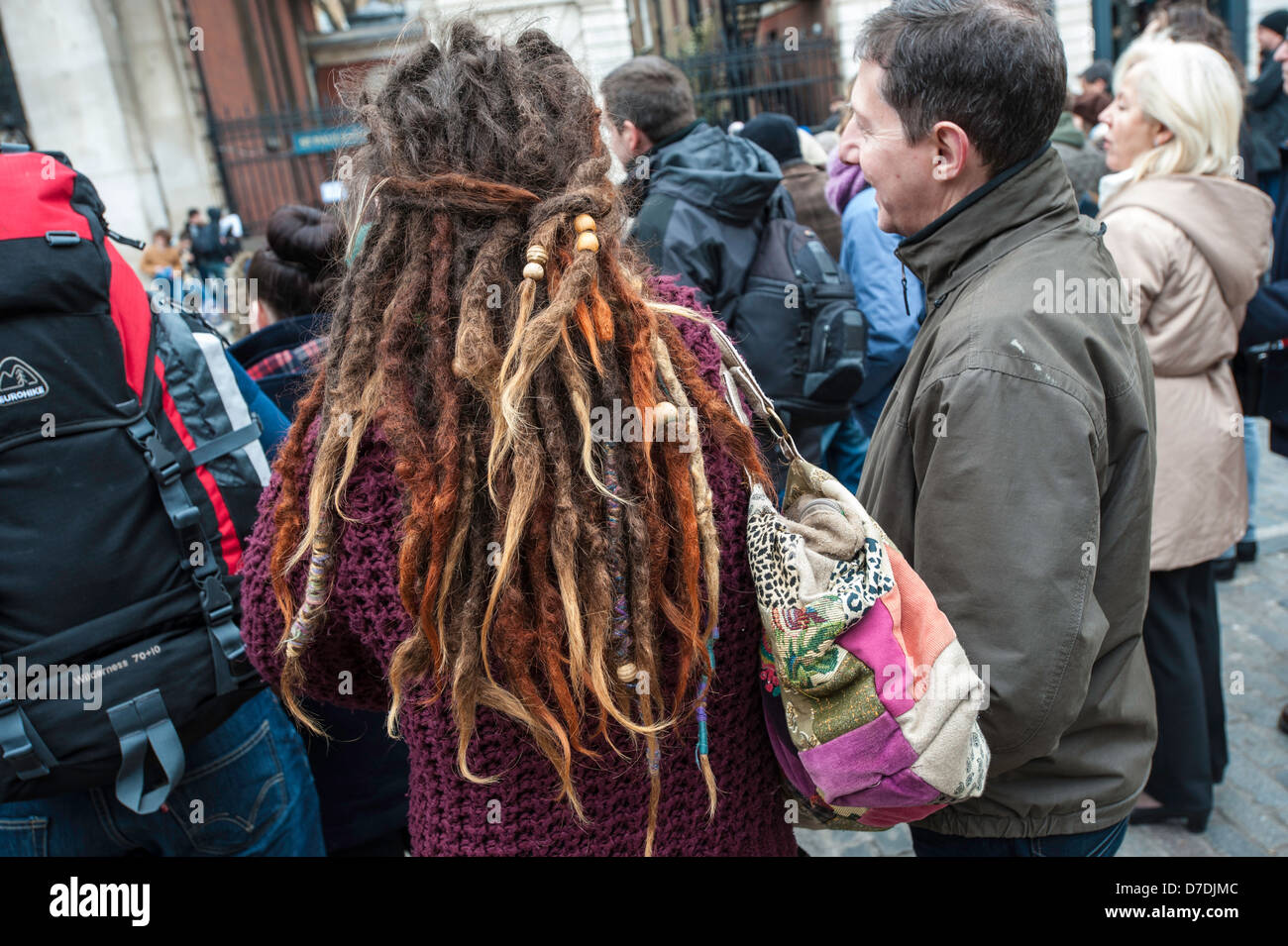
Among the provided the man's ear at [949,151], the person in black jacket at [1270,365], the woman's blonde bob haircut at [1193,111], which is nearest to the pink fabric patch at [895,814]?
the man's ear at [949,151]

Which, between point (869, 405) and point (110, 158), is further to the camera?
point (110, 158)

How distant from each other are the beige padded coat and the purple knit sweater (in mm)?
1894

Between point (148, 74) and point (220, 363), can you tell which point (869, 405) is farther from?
point (148, 74)

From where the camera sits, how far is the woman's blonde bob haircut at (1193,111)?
2.90 m

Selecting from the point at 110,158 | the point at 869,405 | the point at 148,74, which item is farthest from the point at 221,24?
the point at 869,405

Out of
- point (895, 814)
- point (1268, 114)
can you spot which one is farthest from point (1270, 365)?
point (1268, 114)

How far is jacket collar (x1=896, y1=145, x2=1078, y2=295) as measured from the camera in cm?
162

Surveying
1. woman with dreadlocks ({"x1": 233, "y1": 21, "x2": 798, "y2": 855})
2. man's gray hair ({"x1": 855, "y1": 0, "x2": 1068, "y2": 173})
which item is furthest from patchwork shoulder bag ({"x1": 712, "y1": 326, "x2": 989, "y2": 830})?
man's gray hair ({"x1": 855, "y1": 0, "x2": 1068, "y2": 173})

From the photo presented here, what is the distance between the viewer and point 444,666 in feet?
4.29

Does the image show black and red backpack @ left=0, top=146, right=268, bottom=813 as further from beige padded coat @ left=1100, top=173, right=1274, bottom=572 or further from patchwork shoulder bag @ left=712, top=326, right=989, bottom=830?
beige padded coat @ left=1100, top=173, right=1274, bottom=572

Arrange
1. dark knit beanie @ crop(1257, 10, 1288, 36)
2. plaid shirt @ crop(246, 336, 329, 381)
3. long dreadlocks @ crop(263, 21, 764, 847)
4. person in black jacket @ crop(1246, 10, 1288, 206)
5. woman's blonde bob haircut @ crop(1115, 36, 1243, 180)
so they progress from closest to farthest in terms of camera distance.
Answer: long dreadlocks @ crop(263, 21, 764, 847) < plaid shirt @ crop(246, 336, 329, 381) < woman's blonde bob haircut @ crop(1115, 36, 1243, 180) < person in black jacket @ crop(1246, 10, 1288, 206) < dark knit beanie @ crop(1257, 10, 1288, 36)

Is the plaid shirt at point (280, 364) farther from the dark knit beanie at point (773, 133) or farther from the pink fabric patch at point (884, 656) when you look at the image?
the dark knit beanie at point (773, 133)

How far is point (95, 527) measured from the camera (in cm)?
184
